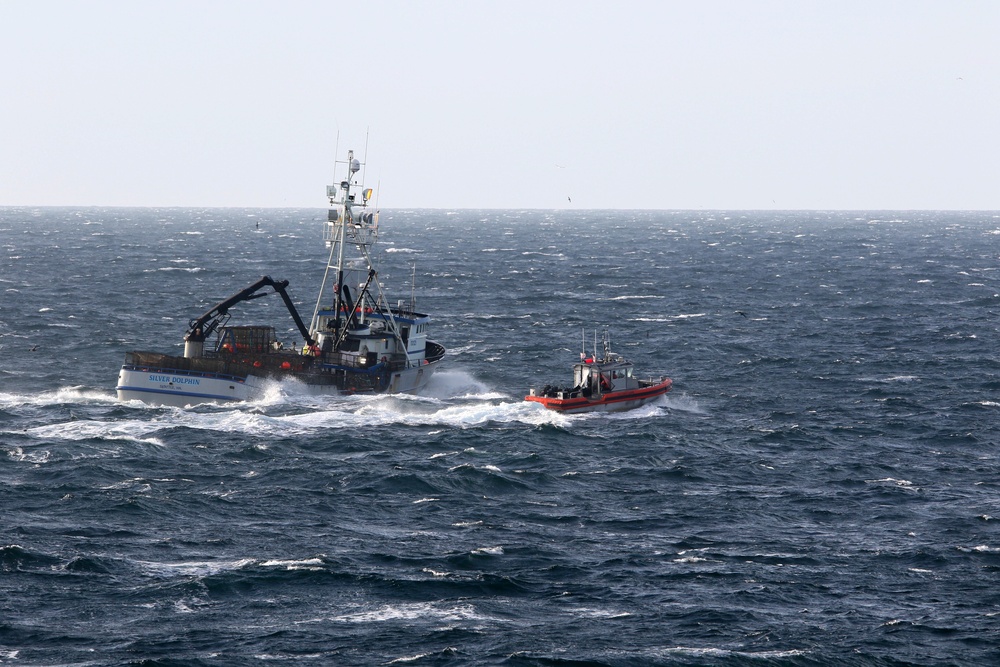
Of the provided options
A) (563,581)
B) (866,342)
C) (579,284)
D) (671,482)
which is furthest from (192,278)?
(563,581)

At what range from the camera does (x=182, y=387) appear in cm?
6862

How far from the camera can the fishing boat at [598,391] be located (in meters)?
68.2

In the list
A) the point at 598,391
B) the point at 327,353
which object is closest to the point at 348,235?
the point at 327,353

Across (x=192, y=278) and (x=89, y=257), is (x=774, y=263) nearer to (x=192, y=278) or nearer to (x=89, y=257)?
(x=192, y=278)

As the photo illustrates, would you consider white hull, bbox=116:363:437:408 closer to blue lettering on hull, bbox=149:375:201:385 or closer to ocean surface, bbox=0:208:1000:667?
blue lettering on hull, bbox=149:375:201:385

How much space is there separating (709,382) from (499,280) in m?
80.0

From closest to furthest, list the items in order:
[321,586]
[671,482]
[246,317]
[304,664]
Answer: [304,664]
[321,586]
[671,482]
[246,317]

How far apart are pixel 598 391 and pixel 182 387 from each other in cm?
2357

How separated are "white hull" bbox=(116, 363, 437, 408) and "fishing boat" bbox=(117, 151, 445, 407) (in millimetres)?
56

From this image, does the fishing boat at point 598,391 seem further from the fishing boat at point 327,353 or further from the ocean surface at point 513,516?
the fishing boat at point 327,353

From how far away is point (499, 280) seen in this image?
521 feet

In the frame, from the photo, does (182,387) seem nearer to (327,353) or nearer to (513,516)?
(327,353)

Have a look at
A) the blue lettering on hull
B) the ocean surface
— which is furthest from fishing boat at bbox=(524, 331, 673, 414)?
the blue lettering on hull

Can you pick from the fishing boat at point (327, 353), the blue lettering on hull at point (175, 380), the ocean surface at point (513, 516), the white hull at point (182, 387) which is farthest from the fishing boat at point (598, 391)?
the blue lettering on hull at point (175, 380)
